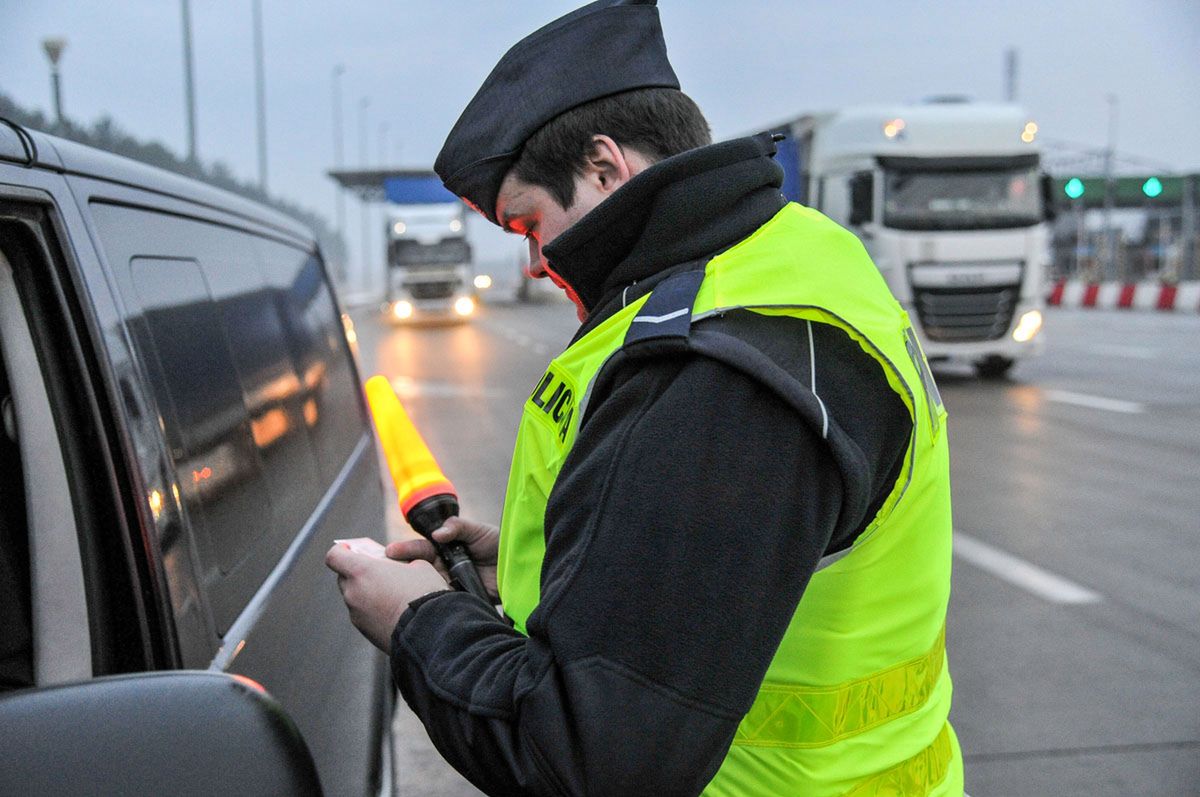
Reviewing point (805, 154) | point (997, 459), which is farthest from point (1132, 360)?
point (997, 459)

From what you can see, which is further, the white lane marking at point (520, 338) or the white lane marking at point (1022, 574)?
the white lane marking at point (520, 338)

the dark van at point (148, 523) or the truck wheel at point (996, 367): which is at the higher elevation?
the dark van at point (148, 523)

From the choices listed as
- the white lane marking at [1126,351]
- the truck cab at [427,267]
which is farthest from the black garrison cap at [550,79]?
the truck cab at [427,267]

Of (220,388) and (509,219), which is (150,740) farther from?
(220,388)

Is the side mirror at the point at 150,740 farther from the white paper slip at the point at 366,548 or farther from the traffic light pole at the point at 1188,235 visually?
the traffic light pole at the point at 1188,235

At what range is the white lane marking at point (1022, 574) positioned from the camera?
585 centimetres

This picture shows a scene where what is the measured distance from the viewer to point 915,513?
1.41 m

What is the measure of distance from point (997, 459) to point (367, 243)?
2687 inches

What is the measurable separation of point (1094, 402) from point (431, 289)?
91.4ft

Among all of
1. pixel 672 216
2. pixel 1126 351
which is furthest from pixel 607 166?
pixel 1126 351

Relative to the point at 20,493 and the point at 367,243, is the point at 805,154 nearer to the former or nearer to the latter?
the point at 20,493

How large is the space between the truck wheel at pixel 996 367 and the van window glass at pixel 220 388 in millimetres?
14737

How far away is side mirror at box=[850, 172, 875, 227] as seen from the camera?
1544cm

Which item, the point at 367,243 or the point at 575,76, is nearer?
the point at 575,76
